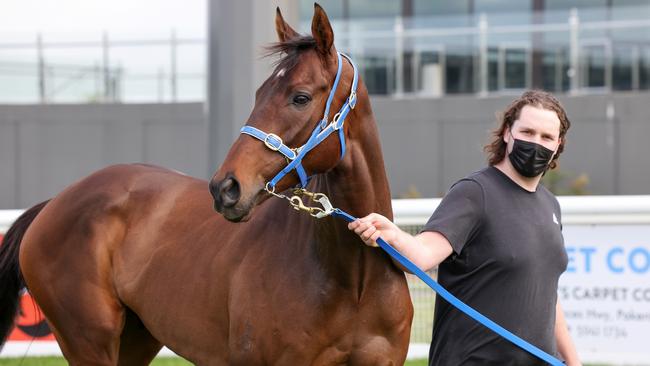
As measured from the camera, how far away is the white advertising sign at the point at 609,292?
20.8 feet

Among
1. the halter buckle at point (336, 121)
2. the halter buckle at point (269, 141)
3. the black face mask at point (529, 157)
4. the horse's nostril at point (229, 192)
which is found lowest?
the horse's nostril at point (229, 192)

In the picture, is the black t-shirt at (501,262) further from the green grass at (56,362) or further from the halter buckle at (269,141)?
the green grass at (56,362)

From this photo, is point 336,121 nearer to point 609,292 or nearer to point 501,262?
point 501,262

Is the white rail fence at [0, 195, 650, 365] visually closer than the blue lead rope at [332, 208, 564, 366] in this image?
No

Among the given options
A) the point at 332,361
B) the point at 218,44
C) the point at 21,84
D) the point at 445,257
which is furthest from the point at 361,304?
the point at 21,84

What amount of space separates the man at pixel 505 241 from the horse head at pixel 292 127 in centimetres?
30

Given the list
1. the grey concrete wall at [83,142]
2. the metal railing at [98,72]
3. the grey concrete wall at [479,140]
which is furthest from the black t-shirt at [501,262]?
the grey concrete wall at [83,142]

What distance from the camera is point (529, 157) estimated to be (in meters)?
3.21

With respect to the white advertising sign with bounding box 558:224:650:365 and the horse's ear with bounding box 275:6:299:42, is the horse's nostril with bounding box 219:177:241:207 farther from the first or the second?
the white advertising sign with bounding box 558:224:650:365

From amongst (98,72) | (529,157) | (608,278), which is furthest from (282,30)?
(98,72)

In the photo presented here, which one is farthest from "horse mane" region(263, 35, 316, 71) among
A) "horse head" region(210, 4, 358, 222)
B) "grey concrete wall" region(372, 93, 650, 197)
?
"grey concrete wall" region(372, 93, 650, 197)

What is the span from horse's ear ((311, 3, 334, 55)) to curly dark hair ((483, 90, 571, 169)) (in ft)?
2.16

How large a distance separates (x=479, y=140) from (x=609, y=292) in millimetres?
8676

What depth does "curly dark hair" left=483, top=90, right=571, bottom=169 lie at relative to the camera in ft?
10.8
